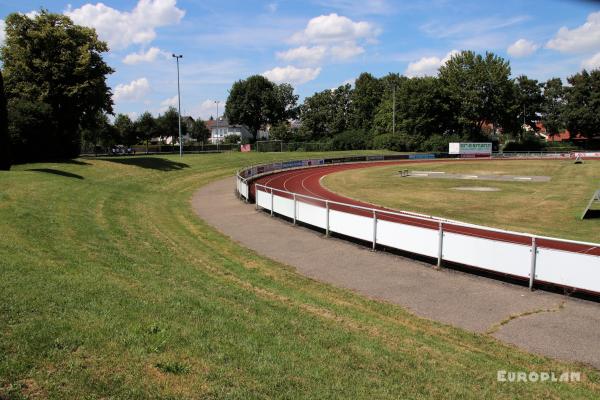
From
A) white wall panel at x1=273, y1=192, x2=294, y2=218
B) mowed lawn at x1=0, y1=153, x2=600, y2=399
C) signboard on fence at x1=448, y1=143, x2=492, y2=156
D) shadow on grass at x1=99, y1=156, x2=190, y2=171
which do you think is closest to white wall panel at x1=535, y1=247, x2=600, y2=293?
mowed lawn at x1=0, y1=153, x2=600, y2=399

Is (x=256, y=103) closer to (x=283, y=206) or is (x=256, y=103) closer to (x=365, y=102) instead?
(x=365, y=102)

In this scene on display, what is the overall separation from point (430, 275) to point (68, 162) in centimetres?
3648

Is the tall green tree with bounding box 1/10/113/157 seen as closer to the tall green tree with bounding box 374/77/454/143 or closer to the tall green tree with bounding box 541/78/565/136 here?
the tall green tree with bounding box 374/77/454/143

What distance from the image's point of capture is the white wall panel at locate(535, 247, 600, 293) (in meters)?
9.86

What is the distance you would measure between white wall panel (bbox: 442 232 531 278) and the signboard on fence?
73697 mm

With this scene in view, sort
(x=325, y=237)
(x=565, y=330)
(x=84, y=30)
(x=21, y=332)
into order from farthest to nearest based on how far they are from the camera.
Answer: (x=84, y=30), (x=325, y=237), (x=565, y=330), (x=21, y=332)

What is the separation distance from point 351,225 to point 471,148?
73.6 m

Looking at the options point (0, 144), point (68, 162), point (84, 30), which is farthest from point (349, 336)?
point (84, 30)

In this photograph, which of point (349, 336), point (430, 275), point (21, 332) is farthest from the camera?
point (430, 275)

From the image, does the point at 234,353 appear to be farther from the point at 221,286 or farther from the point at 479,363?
the point at 221,286

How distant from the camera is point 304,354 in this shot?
20.2 ft

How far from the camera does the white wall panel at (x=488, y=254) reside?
1100cm

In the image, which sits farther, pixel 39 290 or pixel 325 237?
pixel 325 237

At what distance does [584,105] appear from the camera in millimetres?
97500
